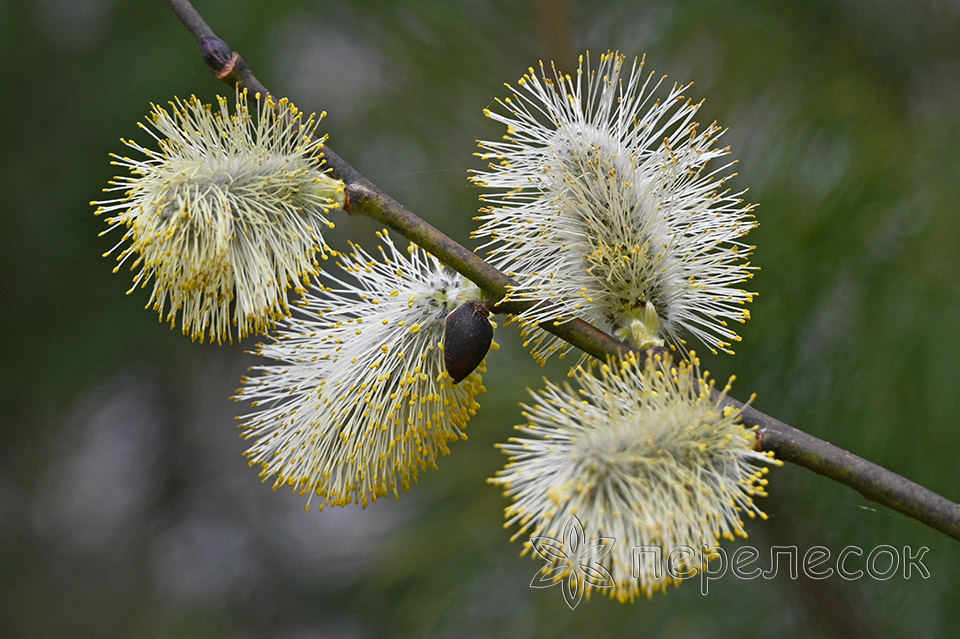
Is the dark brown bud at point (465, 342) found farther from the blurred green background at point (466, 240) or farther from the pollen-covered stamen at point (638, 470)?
the blurred green background at point (466, 240)

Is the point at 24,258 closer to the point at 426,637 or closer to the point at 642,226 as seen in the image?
the point at 426,637

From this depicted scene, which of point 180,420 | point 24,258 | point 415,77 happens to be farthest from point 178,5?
point 180,420

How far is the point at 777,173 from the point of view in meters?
0.95

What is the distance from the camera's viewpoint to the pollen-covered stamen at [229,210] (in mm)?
646

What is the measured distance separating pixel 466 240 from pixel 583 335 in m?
0.56

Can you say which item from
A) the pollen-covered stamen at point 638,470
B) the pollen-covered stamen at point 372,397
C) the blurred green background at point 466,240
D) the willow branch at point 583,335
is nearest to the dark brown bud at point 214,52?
the willow branch at point 583,335

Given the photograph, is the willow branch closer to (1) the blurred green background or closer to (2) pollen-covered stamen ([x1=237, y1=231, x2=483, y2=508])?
(2) pollen-covered stamen ([x1=237, y1=231, x2=483, y2=508])

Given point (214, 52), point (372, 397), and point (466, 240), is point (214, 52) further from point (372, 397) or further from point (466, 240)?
point (466, 240)

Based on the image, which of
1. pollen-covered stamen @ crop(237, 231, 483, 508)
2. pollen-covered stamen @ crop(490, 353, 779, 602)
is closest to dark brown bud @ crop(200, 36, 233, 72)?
pollen-covered stamen @ crop(237, 231, 483, 508)

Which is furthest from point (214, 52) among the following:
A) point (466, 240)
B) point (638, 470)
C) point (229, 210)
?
point (466, 240)

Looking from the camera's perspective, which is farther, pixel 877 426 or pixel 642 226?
pixel 877 426

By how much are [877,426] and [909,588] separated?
205 mm

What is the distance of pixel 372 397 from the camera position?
70cm

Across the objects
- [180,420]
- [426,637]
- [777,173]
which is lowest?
[180,420]
